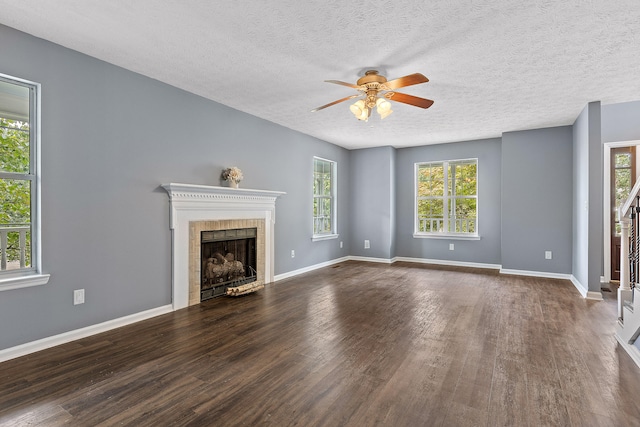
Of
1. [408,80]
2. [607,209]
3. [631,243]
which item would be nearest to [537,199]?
[607,209]

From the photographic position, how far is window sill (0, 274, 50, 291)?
2457 mm

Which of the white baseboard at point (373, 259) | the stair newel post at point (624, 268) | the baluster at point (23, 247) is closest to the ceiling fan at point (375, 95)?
the stair newel post at point (624, 268)

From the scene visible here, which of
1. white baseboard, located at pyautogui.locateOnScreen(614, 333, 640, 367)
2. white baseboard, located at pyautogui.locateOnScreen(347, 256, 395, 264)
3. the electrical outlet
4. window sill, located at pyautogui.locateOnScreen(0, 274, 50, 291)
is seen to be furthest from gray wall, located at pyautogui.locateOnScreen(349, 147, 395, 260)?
window sill, located at pyautogui.locateOnScreen(0, 274, 50, 291)

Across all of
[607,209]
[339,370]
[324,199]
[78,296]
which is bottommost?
[339,370]

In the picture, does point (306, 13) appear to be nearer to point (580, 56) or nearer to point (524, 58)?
point (524, 58)

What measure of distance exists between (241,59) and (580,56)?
3.11 metres

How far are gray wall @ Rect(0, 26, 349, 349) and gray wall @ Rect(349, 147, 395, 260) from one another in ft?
12.0

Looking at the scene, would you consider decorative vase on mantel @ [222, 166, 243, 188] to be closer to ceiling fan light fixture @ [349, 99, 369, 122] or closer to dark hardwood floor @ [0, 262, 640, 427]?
dark hardwood floor @ [0, 262, 640, 427]

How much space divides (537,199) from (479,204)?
1.10 meters

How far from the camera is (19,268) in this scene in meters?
2.62

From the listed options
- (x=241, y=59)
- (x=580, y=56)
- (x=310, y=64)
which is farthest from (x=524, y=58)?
(x=241, y=59)

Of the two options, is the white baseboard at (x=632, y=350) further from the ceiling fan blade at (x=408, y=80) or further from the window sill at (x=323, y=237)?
the window sill at (x=323, y=237)

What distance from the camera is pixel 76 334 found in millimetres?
2854

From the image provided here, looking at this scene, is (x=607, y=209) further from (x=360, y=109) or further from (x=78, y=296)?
(x=78, y=296)
